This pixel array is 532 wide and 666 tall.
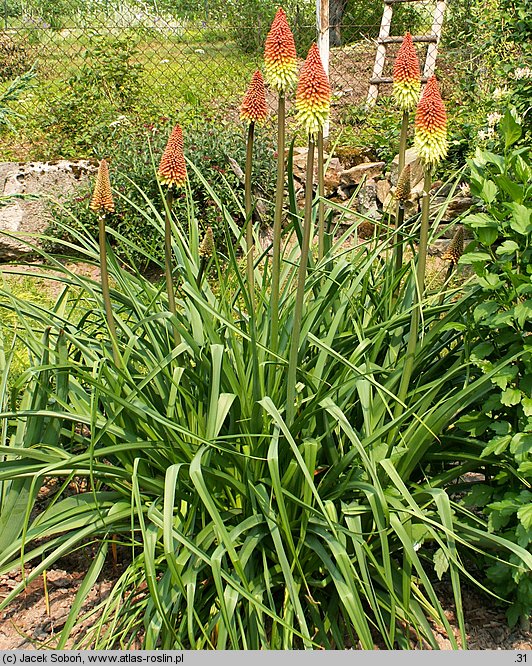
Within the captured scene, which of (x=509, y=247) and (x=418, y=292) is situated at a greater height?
(x=509, y=247)

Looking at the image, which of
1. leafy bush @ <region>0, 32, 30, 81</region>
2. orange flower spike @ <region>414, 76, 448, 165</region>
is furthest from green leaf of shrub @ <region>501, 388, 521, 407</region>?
leafy bush @ <region>0, 32, 30, 81</region>

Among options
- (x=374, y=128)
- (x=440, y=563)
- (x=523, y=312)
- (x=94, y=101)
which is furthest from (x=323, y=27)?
(x=440, y=563)

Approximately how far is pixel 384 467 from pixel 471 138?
4.31 m

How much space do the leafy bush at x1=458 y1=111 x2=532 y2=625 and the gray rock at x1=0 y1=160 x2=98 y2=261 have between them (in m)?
4.69

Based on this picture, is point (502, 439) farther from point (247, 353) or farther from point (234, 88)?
point (234, 88)

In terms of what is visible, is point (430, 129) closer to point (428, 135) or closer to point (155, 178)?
point (428, 135)

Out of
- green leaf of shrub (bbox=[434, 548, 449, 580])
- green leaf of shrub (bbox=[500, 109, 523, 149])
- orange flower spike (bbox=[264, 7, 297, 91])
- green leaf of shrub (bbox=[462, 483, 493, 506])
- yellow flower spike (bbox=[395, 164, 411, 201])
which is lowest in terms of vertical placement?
green leaf of shrub (bbox=[434, 548, 449, 580])

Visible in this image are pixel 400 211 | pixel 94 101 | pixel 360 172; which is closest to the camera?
pixel 400 211

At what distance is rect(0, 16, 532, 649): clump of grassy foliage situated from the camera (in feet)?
7.12

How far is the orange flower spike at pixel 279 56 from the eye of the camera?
2150 mm

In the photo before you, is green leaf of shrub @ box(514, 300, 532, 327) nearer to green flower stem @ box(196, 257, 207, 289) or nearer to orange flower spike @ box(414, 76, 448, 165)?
orange flower spike @ box(414, 76, 448, 165)

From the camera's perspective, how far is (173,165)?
235 centimetres

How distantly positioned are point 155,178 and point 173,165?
376cm

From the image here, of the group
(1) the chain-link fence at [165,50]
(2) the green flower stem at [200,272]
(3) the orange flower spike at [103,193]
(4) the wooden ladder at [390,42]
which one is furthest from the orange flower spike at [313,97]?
(4) the wooden ladder at [390,42]
